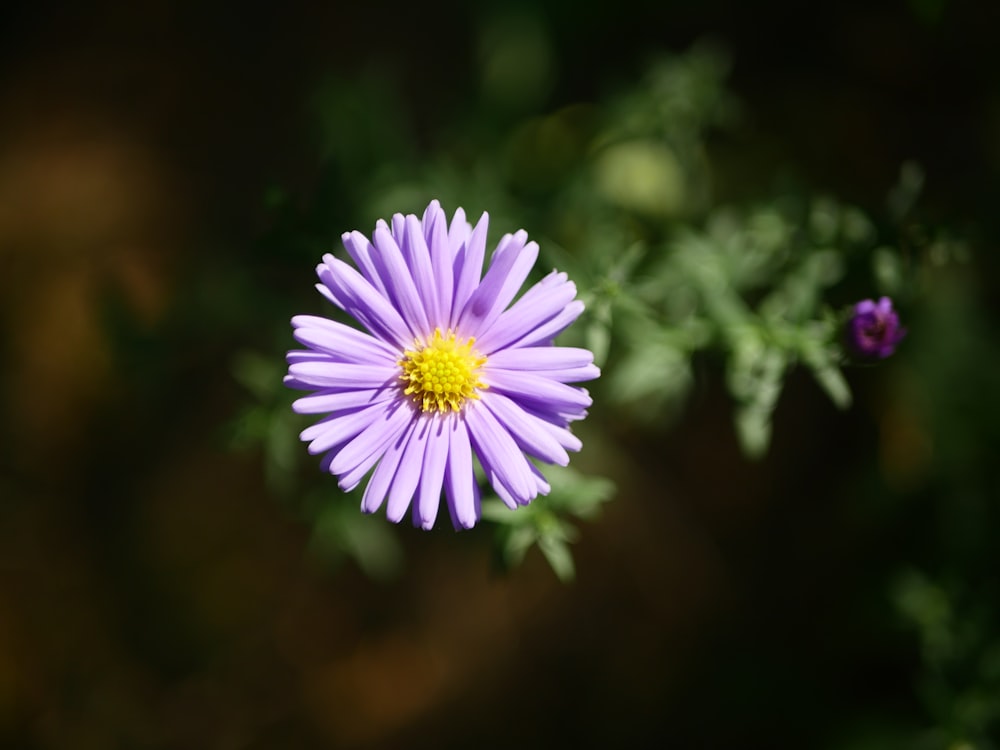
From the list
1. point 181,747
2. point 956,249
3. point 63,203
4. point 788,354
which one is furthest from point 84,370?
point 956,249

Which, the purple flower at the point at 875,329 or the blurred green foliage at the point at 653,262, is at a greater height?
the blurred green foliage at the point at 653,262

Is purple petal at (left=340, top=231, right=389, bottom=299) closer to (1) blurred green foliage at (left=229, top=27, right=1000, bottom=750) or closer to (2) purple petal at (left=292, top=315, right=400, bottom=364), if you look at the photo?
(2) purple petal at (left=292, top=315, right=400, bottom=364)

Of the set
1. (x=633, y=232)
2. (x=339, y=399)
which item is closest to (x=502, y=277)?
(x=339, y=399)

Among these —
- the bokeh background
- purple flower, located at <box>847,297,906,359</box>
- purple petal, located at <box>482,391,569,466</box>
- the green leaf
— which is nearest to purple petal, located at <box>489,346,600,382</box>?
purple petal, located at <box>482,391,569,466</box>

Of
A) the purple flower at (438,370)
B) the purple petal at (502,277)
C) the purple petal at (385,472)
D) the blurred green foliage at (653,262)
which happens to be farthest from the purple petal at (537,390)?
the blurred green foliage at (653,262)

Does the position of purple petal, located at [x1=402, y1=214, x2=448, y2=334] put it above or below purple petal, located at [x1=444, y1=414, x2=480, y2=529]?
above

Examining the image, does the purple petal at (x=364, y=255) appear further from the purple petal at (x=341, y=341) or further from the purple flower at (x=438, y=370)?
the purple petal at (x=341, y=341)

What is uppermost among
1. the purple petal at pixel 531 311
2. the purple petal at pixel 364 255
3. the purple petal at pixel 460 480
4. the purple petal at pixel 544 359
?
the purple petal at pixel 364 255
